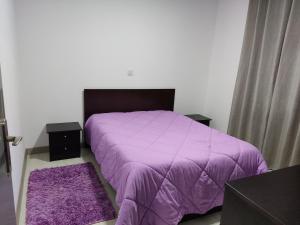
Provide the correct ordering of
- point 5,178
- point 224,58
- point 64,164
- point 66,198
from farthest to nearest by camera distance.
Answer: point 224,58
point 64,164
point 66,198
point 5,178

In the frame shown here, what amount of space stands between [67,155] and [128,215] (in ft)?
5.60

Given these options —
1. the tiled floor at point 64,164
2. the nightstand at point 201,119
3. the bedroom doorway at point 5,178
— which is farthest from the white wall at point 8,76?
the nightstand at point 201,119

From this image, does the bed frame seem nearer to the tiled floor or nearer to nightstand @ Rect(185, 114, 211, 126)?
nightstand @ Rect(185, 114, 211, 126)

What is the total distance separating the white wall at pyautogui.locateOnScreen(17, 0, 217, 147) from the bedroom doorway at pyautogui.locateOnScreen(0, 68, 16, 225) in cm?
196

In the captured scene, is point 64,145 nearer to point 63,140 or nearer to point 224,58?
point 63,140

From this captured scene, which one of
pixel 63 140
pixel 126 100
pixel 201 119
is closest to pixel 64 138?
pixel 63 140

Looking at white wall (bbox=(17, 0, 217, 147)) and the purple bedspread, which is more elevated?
white wall (bbox=(17, 0, 217, 147))

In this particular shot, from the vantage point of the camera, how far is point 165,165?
72.4 inches

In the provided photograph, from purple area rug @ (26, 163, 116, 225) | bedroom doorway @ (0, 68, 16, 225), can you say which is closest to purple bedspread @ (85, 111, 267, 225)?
purple area rug @ (26, 163, 116, 225)

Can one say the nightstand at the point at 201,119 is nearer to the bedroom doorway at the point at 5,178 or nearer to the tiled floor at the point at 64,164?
the tiled floor at the point at 64,164

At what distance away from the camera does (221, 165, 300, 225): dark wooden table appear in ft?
2.62

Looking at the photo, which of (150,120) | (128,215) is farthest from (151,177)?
(150,120)

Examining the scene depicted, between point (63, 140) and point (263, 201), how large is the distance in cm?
261

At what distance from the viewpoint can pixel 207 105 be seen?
165 inches
